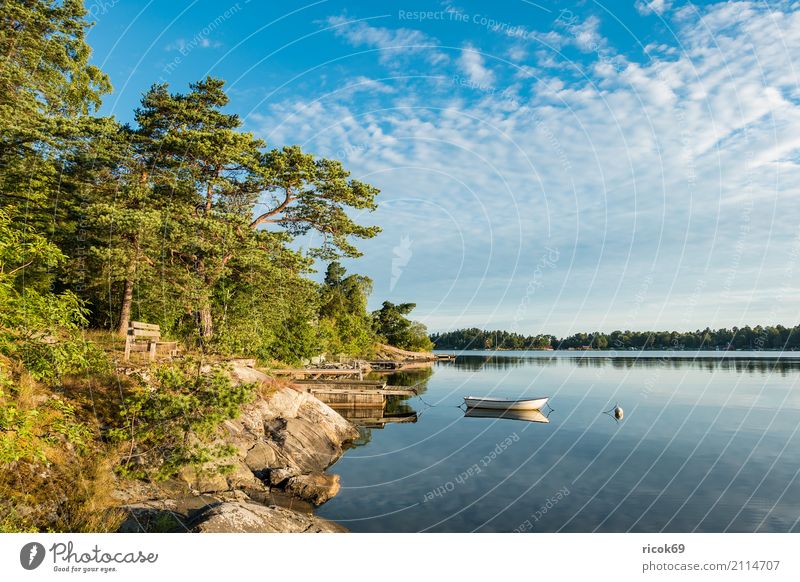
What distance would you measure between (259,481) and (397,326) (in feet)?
412

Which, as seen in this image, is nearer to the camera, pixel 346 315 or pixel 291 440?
pixel 291 440

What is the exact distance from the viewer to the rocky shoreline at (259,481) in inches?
368

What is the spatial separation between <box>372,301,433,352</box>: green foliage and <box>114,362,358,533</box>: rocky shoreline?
4418 inches

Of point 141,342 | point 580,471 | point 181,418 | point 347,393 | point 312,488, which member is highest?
point 141,342

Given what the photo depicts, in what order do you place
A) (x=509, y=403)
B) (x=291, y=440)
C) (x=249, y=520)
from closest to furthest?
(x=249, y=520)
(x=291, y=440)
(x=509, y=403)

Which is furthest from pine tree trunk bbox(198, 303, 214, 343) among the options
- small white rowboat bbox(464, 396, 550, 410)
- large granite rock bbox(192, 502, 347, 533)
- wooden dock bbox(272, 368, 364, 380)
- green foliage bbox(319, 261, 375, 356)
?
green foliage bbox(319, 261, 375, 356)

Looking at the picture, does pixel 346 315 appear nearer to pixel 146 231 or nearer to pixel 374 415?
pixel 374 415

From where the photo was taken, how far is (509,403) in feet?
127

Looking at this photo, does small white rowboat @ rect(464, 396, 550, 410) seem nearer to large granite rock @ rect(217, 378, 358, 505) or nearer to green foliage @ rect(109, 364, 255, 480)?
large granite rock @ rect(217, 378, 358, 505)

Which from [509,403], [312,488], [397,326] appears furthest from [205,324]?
[397,326]

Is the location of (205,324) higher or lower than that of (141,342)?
higher
